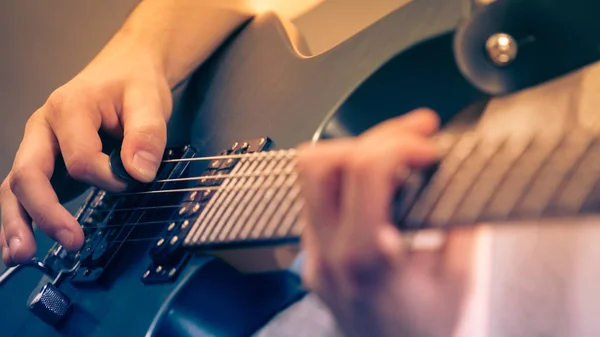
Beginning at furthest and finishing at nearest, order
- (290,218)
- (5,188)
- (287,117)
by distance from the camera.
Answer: (5,188) → (287,117) → (290,218)

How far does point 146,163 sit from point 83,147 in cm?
8

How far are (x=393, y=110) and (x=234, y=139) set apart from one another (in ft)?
0.69

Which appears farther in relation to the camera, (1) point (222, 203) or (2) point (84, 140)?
(2) point (84, 140)

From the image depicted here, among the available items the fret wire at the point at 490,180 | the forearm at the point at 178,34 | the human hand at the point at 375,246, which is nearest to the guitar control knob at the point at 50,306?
the forearm at the point at 178,34

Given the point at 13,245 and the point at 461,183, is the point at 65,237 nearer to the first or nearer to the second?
the point at 13,245

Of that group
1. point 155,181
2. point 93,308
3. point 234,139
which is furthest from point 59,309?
point 234,139

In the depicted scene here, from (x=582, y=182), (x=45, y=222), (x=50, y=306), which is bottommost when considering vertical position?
(x=50, y=306)

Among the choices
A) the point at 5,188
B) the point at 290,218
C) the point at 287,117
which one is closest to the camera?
the point at 290,218

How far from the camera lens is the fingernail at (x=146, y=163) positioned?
24.9 inches

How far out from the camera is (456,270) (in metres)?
0.36

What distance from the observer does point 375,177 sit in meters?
0.31

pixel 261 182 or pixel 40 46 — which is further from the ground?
pixel 40 46

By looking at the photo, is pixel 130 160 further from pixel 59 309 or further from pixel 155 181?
pixel 59 309

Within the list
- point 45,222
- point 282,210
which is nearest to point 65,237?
point 45,222
